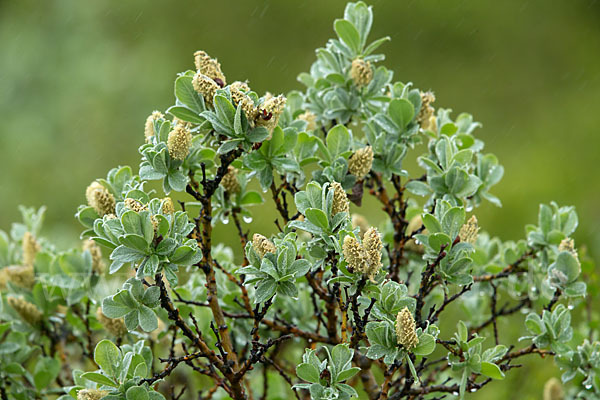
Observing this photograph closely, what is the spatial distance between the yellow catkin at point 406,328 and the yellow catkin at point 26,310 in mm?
827

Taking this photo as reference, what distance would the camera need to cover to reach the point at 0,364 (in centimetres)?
129

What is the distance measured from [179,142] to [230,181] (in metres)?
0.24

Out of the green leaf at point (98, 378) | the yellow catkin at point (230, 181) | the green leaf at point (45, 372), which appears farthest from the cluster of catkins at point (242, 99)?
the green leaf at point (45, 372)

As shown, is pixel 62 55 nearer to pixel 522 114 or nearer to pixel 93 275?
pixel 522 114

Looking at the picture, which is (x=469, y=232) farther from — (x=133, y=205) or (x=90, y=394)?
(x=90, y=394)

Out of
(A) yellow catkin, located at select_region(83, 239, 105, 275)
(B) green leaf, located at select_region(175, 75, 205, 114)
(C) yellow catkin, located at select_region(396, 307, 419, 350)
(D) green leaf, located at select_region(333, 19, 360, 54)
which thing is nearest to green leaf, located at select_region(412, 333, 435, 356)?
(C) yellow catkin, located at select_region(396, 307, 419, 350)

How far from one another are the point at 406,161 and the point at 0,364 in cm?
280

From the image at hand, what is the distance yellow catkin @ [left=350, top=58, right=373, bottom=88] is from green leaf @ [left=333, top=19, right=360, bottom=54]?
0.13 ft

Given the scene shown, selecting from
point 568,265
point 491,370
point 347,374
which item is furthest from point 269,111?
point 568,265

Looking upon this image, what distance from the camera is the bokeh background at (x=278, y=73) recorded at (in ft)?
12.5

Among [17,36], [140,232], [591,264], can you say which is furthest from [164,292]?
[17,36]

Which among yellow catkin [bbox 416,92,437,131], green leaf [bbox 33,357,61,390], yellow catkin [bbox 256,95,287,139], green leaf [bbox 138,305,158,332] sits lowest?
green leaf [bbox 138,305,158,332]

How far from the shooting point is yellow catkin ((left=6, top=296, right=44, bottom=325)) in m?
1.35

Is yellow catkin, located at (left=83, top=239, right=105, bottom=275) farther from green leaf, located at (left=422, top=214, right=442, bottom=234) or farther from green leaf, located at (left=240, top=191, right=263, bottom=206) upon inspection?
green leaf, located at (left=422, top=214, right=442, bottom=234)
